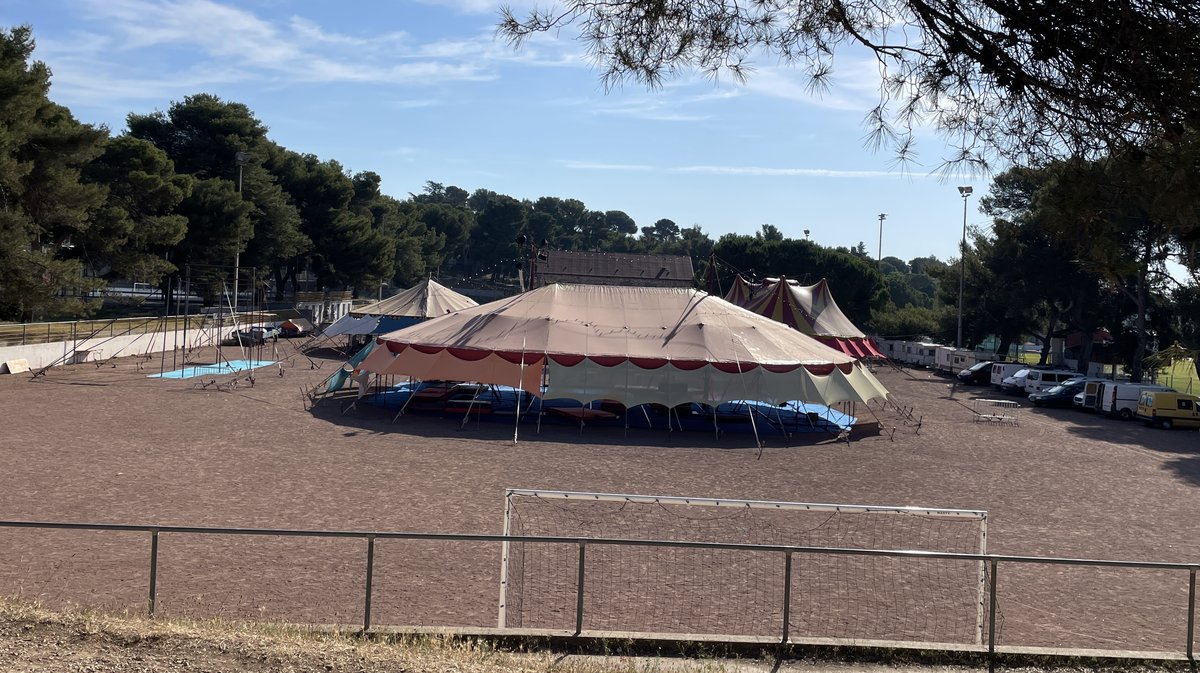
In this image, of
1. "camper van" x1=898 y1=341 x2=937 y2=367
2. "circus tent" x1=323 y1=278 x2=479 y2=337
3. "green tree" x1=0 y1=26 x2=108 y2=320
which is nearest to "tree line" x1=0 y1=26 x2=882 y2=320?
Result: "green tree" x1=0 y1=26 x2=108 y2=320

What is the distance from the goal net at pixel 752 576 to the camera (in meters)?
9.63

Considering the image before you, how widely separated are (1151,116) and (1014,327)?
59.5m

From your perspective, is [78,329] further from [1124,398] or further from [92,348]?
[1124,398]

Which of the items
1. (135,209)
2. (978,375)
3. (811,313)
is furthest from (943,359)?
(135,209)

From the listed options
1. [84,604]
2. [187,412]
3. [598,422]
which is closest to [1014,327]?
[598,422]

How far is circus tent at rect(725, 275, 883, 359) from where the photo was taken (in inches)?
1618

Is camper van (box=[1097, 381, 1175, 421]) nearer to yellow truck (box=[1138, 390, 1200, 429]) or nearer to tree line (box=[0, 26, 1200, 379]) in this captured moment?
yellow truck (box=[1138, 390, 1200, 429])

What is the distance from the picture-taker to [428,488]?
55.5 ft

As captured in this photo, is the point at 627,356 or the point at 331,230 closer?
the point at 627,356

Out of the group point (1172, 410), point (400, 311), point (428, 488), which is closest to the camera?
point (428, 488)

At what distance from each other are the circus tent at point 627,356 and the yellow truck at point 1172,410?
11.8 meters

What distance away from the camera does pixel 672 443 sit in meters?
24.3

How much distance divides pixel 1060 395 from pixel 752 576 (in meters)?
32.9

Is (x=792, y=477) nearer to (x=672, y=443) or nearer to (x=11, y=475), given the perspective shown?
(x=672, y=443)
